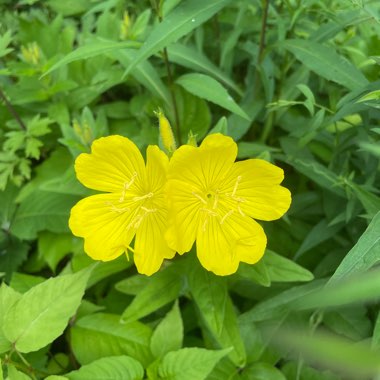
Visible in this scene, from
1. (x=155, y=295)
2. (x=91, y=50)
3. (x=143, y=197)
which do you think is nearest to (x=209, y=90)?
(x=91, y=50)

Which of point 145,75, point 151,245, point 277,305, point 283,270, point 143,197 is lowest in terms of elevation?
point 277,305

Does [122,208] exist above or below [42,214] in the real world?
above

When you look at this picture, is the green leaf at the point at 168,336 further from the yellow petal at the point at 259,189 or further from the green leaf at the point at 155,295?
the yellow petal at the point at 259,189

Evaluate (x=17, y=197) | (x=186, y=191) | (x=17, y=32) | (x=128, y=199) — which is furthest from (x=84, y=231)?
(x=17, y=32)

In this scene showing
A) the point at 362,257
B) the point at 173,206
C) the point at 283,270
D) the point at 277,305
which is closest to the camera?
the point at 362,257

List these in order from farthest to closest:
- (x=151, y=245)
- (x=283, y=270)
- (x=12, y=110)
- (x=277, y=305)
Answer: (x=12, y=110), (x=277, y=305), (x=283, y=270), (x=151, y=245)

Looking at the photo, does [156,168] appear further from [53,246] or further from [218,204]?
[53,246]

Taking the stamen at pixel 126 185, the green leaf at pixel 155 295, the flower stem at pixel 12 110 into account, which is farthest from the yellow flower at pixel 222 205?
the flower stem at pixel 12 110

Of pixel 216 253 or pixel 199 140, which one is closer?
pixel 216 253
